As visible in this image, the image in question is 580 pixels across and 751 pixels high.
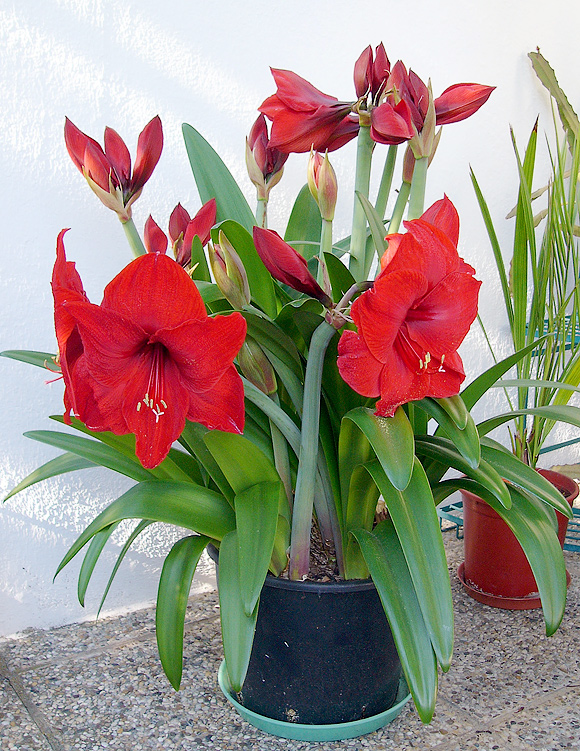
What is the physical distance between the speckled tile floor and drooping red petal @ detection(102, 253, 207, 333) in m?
0.70

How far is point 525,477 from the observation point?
Answer: 1.01 meters

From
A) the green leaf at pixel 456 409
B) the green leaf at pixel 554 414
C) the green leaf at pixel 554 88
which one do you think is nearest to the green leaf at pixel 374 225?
the green leaf at pixel 456 409

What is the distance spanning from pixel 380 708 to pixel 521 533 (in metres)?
A: 0.36

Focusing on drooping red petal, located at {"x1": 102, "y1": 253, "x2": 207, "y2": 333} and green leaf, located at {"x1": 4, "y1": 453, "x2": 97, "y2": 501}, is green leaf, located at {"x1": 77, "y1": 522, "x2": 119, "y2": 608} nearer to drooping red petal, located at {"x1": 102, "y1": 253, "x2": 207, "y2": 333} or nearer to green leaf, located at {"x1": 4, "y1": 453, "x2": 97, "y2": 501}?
green leaf, located at {"x1": 4, "y1": 453, "x2": 97, "y2": 501}

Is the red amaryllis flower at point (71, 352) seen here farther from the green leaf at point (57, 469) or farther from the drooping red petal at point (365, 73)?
the drooping red petal at point (365, 73)

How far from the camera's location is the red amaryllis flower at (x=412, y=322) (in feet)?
2.49

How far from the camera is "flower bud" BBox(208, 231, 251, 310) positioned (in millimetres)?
834

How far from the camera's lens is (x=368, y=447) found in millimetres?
1026

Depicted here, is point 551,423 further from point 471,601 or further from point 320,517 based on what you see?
point 320,517

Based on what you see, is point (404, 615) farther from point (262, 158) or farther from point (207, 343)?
point (262, 158)

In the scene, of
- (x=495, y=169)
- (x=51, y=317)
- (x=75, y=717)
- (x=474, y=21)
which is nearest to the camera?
(x=75, y=717)

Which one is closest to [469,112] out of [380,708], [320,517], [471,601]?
[320,517]

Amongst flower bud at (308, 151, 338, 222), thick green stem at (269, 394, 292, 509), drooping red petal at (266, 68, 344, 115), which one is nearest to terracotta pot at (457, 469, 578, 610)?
thick green stem at (269, 394, 292, 509)

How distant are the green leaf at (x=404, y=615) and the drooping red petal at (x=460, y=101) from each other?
591 mm
